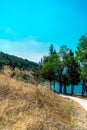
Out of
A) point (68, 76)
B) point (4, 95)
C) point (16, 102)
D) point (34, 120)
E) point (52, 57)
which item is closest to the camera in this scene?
point (34, 120)

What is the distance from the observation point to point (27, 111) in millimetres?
16438

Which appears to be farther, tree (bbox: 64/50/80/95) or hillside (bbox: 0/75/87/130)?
tree (bbox: 64/50/80/95)

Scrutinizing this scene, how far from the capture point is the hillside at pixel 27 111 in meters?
13.9

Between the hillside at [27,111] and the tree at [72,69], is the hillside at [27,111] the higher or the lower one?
the lower one

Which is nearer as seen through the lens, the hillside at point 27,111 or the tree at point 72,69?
the hillside at point 27,111

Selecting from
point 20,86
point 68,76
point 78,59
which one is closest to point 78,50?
point 78,59

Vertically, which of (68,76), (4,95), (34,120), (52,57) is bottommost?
(34,120)

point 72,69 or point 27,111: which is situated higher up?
point 72,69

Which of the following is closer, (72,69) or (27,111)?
(27,111)

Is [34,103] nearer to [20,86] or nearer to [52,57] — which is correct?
[20,86]

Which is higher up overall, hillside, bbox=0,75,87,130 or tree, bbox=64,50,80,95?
tree, bbox=64,50,80,95

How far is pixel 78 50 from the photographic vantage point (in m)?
60.2

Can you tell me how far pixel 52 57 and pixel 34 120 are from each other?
7444cm

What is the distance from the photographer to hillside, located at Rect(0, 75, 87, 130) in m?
13.9
